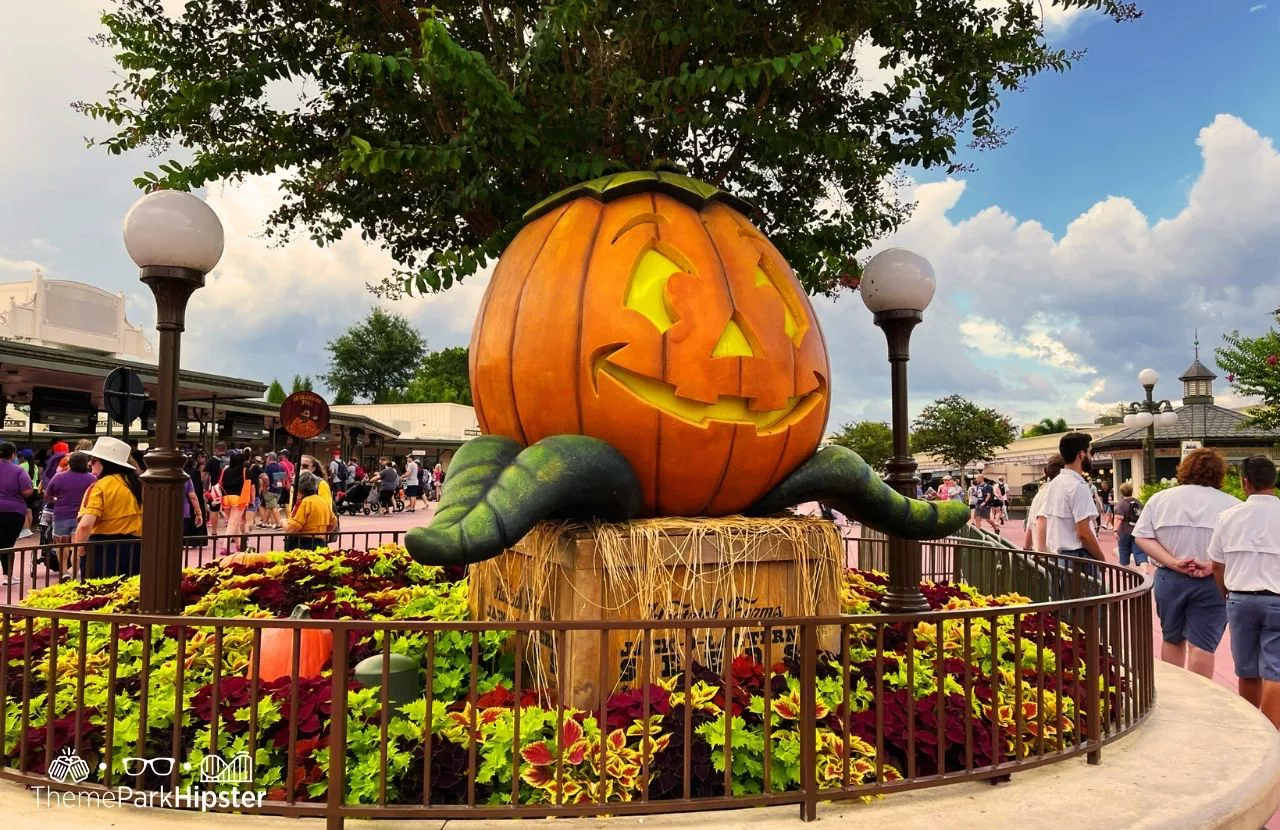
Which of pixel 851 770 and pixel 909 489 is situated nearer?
pixel 851 770

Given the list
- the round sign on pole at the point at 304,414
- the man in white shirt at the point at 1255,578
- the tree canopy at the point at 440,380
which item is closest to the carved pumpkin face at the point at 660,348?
the man in white shirt at the point at 1255,578

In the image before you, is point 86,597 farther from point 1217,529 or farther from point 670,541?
point 1217,529

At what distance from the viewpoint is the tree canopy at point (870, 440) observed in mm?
56062

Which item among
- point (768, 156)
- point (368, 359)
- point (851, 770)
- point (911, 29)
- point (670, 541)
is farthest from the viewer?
point (368, 359)

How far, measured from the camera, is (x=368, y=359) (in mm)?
68125

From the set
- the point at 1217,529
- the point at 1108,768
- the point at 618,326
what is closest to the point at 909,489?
the point at 1217,529

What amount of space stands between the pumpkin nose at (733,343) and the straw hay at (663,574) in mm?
841

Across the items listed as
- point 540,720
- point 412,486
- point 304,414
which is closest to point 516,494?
point 540,720

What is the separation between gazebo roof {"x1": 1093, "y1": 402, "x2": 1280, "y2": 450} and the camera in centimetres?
3419

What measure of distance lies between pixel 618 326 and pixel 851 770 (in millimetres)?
2196

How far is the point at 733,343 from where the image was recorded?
420cm

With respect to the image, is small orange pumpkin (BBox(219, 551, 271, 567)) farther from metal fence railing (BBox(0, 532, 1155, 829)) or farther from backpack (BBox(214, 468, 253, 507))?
backpack (BBox(214, 468, 253, 507))

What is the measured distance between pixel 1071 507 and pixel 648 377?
13.7 feet

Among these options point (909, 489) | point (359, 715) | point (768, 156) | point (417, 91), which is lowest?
point (359, 715)
